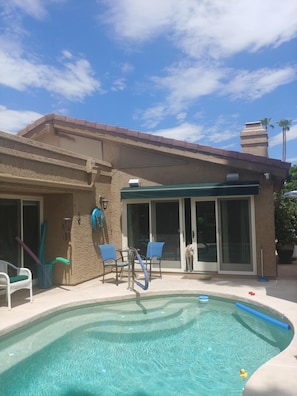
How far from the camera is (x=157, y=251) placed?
52.9 ft

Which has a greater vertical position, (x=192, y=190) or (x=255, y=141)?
(x=255, y=141)

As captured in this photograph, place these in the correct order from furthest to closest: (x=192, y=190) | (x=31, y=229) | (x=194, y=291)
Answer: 1. (x=192, y=190)
2. (x=31, y=229)
3. (x=194, y=291)

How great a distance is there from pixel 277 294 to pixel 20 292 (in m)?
10.0

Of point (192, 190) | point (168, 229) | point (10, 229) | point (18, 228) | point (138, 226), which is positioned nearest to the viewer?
point (10, 229)

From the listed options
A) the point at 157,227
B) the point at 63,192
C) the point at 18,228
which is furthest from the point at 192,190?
the point at 18,228

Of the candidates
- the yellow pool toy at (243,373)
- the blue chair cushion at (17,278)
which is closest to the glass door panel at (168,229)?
the blue chair cushion at (17,278)

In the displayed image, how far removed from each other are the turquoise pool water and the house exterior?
4099mm

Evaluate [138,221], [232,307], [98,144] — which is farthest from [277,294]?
[98,144]

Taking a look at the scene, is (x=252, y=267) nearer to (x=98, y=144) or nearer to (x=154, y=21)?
(x=98, y=144)

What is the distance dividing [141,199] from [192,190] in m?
3.02

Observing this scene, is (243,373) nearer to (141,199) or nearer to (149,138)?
(141,199)

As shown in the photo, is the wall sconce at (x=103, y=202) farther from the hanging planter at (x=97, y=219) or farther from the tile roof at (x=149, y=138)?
the tile roof at (x=149, y=138)

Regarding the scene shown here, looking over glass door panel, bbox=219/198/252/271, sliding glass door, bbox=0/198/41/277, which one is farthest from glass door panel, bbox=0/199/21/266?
glass door panel, bbox=219/198/252/271

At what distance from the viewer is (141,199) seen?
17688mm
